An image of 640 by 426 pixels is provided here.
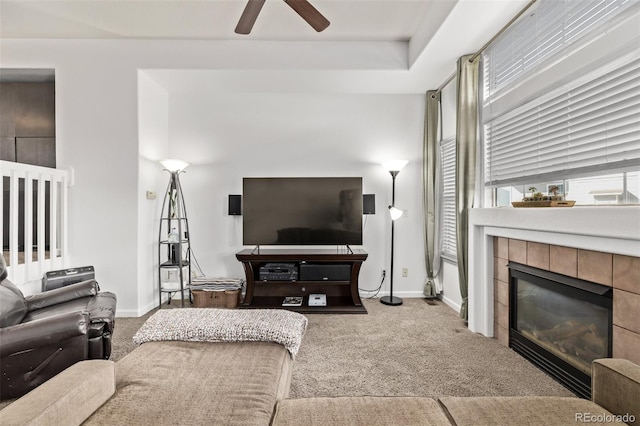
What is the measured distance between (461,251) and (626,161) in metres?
1.66

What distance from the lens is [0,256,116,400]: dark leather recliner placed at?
5.87 ft

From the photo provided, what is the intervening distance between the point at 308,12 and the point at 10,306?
2.63 meters

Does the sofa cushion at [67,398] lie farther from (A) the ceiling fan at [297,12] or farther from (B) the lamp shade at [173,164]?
(B) the lamp shade at [173,164]

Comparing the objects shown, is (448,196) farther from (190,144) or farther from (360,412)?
(360,412)

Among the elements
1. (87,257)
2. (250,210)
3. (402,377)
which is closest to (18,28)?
(87,257)

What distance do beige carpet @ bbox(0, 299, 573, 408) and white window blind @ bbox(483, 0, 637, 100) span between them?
82.2 inches

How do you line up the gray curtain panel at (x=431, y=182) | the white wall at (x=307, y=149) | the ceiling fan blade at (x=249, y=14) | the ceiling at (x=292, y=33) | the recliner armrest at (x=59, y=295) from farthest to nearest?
the white wall at (x=307, y=149) < the gray curtain panel at (x=431, y=182) < the ceiling at (x=292, y=33) < the recliner armrest at (x=59, y=295) < the ceiling fan blade at (x=249, y=14)

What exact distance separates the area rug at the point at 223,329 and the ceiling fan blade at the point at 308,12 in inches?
76.3

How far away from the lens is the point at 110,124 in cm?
353

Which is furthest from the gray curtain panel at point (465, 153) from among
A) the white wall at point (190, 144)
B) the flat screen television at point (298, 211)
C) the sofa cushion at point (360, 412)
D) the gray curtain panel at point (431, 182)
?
the sofa cushion at point (360, 412)

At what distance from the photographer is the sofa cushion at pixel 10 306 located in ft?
6.70

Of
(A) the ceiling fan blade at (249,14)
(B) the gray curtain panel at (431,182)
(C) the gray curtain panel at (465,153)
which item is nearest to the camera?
(A) the ceiling fan blade at (249,14)

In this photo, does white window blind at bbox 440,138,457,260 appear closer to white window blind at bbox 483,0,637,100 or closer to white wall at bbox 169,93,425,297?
white wall at bbox 169,93,425,297

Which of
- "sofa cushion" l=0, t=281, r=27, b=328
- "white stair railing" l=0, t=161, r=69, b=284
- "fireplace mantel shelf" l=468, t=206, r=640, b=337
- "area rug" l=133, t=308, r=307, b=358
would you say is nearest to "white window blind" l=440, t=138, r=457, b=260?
"fireplace mantel shelf" l=468, t=206, r=640, b=337
